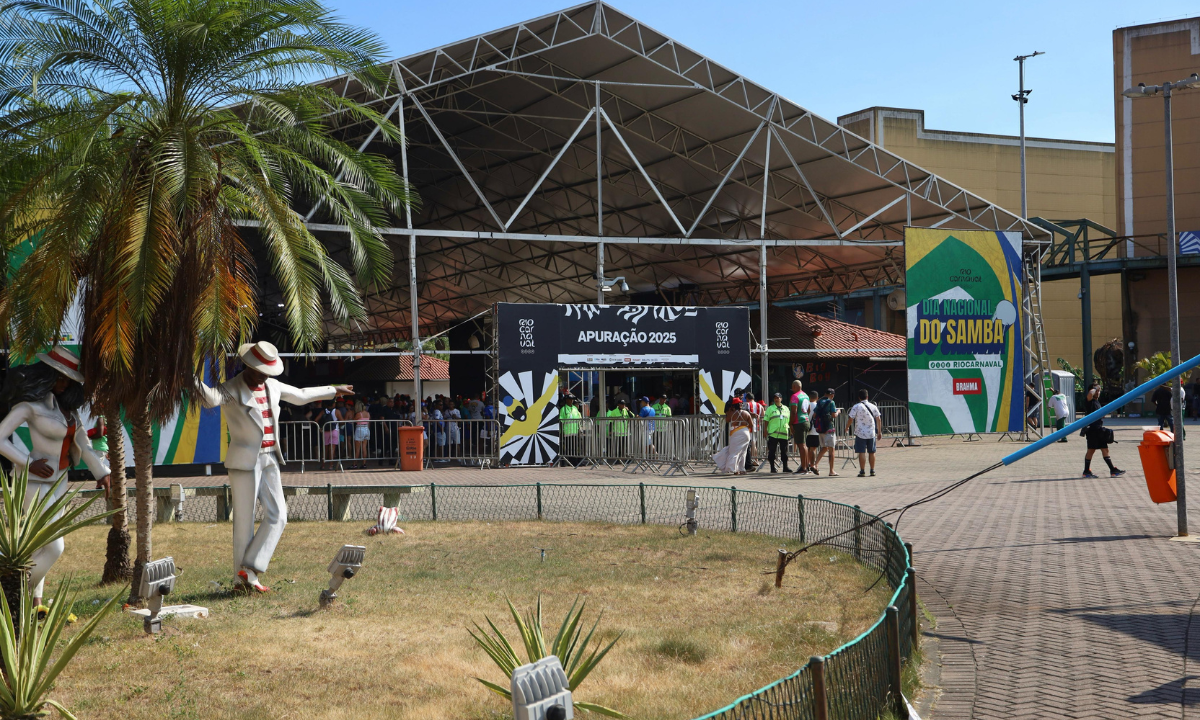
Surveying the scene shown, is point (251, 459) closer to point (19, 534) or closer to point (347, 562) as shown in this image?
point (347, 562)

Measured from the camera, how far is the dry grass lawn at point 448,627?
19.1ft

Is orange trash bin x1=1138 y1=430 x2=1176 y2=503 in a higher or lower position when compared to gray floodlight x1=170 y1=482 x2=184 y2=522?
higher

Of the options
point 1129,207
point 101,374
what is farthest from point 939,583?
point 1129,207

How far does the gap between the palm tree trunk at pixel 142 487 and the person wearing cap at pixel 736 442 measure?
12303mm

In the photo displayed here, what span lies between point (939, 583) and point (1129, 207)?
1574 inches

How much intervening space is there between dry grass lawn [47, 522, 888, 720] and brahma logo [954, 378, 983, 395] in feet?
53.1

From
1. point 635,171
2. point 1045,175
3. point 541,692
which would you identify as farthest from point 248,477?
point 1045,175

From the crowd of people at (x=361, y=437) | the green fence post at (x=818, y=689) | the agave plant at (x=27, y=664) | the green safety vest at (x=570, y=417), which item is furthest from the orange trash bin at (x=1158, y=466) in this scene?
the crowd of people at (x=361, y=437)

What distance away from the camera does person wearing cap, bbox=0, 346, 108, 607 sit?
8086 millimetres

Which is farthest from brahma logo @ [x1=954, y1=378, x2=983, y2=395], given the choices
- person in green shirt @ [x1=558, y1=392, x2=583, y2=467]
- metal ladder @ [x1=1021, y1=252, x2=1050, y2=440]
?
person in green shirt @ [x1=558, y1=392, x2=583, y2=467]

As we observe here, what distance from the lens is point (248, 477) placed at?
29.2ft

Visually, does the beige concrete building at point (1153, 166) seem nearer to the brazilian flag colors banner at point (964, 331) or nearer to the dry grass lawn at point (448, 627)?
the brazilian flag colors banner at point (964, 331)

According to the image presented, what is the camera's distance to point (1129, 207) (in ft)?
138

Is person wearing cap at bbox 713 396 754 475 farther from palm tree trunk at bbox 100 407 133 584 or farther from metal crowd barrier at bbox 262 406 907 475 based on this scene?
palm tree trunk at bbox 100 407 133 584
